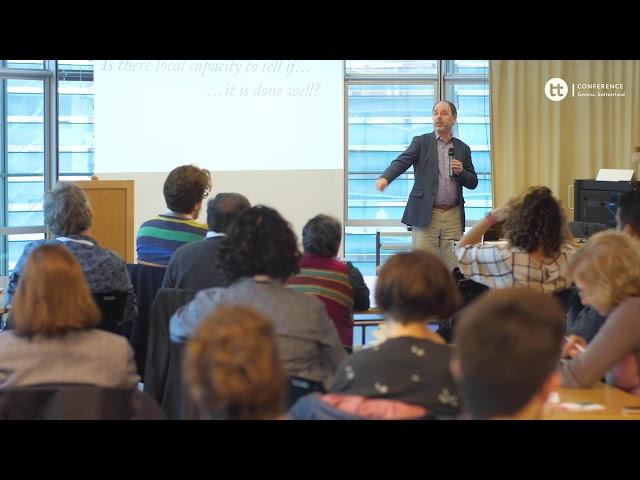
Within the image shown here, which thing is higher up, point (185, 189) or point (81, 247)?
point (185, 189)

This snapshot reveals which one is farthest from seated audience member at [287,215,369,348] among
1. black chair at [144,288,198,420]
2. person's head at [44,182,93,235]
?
person's head at [44,182,93,235]

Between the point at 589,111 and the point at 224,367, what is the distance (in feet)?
23.5

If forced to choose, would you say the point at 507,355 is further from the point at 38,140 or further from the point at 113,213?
the point at 38,140

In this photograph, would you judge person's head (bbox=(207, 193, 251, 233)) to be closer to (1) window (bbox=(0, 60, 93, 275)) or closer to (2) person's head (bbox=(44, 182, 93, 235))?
(2) person's head (bbox=(44, 182, 93, 235))

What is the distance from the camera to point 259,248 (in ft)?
9.59

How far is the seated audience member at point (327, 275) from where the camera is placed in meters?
3.63

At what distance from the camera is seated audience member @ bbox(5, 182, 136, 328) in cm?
377

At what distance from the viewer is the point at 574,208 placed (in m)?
7.59

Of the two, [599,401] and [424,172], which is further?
[424,172]

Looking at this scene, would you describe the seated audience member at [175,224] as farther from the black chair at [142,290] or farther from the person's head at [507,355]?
the person's head at [507,355]

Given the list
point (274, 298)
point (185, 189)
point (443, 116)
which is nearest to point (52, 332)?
point (274, 298)

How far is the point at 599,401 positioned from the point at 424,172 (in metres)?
3.75
